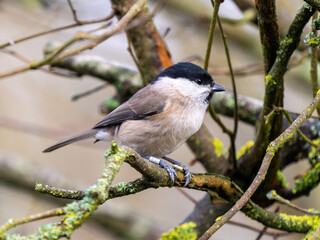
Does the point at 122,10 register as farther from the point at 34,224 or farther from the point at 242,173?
the point at 34,224

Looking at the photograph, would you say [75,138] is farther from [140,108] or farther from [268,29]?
[268,29]

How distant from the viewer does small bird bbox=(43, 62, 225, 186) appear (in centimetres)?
241

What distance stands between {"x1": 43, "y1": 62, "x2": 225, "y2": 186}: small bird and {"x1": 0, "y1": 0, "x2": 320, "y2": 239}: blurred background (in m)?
0.96

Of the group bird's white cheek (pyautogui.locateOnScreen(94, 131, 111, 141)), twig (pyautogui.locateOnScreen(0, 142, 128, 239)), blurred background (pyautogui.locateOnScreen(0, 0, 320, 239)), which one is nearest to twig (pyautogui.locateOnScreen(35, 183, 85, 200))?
twig (pyautogui.locateOnScreen(0, 142, 128, 239))

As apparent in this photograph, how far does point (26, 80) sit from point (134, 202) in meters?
2.15

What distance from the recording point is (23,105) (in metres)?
5.38

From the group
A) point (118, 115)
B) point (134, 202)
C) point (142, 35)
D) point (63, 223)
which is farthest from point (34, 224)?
point (63, 223)

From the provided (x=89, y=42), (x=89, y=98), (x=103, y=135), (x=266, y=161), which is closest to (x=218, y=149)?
(x=103, y=135)

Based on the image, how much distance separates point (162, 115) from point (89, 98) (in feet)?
10.3

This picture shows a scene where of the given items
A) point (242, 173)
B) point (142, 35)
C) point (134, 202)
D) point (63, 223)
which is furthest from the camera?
point (134, 202)

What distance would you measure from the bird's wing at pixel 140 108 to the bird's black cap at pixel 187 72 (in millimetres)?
152

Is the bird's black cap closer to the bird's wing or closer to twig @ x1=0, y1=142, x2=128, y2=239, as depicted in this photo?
the bird's wing

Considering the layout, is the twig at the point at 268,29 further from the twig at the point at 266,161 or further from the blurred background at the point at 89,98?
the blurred background at the point at 89,98

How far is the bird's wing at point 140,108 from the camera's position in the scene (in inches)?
99.6
